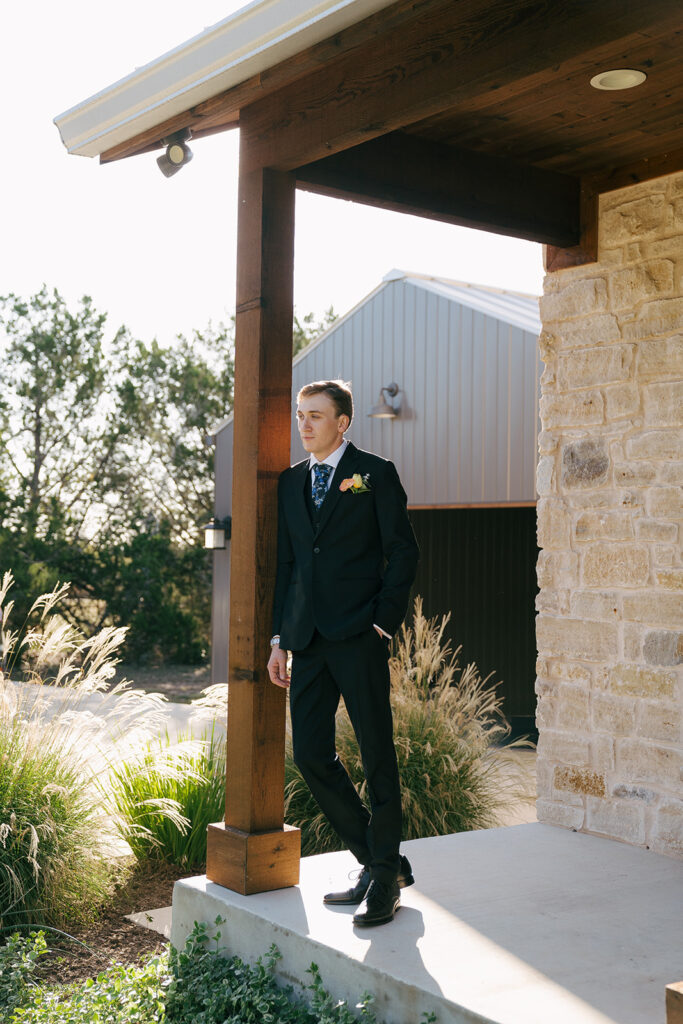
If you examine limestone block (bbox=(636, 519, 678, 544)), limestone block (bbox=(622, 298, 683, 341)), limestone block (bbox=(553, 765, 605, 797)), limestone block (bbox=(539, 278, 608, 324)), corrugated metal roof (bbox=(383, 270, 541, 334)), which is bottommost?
limestone block (bbox=(553, 765, 605, 797))

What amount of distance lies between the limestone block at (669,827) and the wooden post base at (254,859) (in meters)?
1.48

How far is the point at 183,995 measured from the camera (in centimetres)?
317

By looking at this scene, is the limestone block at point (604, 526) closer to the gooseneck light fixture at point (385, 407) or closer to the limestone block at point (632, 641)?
the limestone block at point (632, 641)

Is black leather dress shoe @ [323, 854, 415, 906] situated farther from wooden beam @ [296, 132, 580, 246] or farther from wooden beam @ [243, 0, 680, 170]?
wooden beam @ [296, 132, 580, 246]

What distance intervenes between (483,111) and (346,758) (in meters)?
3.17

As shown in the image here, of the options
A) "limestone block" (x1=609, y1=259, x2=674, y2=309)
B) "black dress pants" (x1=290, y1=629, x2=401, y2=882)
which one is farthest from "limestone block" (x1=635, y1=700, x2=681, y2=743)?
"limestone block" (x1=609, y1=259, x2=674, y2=309)

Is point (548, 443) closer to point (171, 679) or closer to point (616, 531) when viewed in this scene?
point (616, 531)

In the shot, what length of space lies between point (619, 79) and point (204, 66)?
4.53 feet

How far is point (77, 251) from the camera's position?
18.9 metres

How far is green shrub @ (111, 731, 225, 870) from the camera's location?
502cm

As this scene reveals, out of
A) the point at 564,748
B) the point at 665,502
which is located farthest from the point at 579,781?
the point at 665,502

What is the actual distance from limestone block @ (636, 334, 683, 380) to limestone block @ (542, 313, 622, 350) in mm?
162

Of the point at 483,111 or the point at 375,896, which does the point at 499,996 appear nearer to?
the point at 375,896

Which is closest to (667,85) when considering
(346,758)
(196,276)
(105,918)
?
(346,758)
